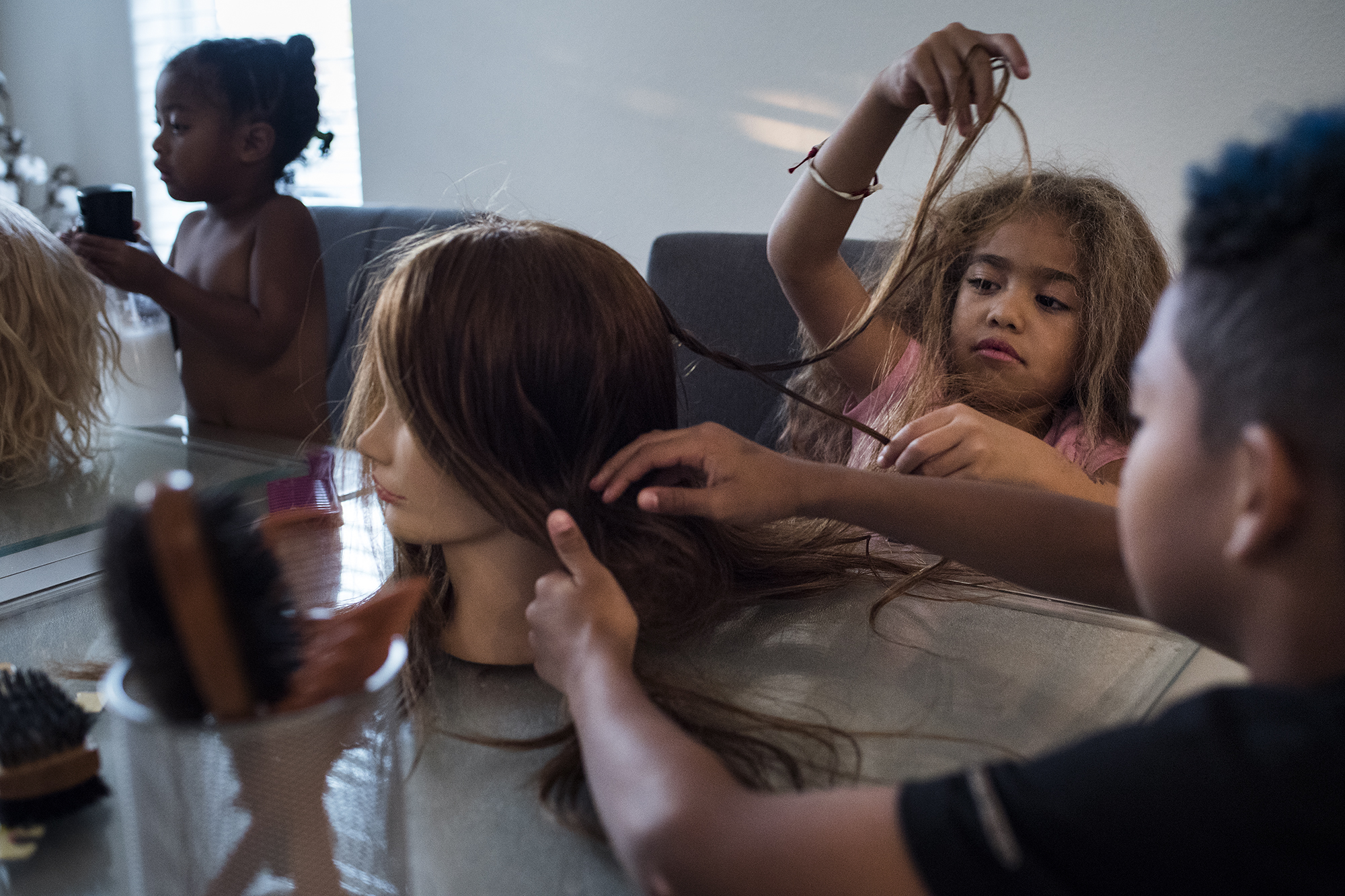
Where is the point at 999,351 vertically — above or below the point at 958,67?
below

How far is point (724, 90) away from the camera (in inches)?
100

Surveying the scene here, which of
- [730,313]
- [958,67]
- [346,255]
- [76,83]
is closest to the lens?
[958,67]

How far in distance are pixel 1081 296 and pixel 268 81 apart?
148cm

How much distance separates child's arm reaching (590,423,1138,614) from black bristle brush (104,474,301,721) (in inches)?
12.8

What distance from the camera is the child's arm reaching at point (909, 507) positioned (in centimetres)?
73

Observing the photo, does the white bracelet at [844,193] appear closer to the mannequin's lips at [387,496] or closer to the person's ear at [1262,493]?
the mannequin's lips at [387,496]

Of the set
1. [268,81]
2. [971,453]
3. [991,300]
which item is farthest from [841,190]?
[268,81]

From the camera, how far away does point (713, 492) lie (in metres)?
0.75

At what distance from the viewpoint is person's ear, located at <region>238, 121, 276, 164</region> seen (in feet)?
6.06

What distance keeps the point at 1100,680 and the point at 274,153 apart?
174 cm

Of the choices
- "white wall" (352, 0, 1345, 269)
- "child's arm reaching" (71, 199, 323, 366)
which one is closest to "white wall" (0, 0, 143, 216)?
"white wall" (352, 0, 1345, 269)

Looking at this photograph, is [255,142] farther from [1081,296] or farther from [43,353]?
[1081,296]

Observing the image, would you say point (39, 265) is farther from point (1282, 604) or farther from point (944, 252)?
point (1282, 604)

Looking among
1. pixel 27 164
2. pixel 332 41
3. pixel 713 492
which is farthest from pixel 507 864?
pixel 27 164
